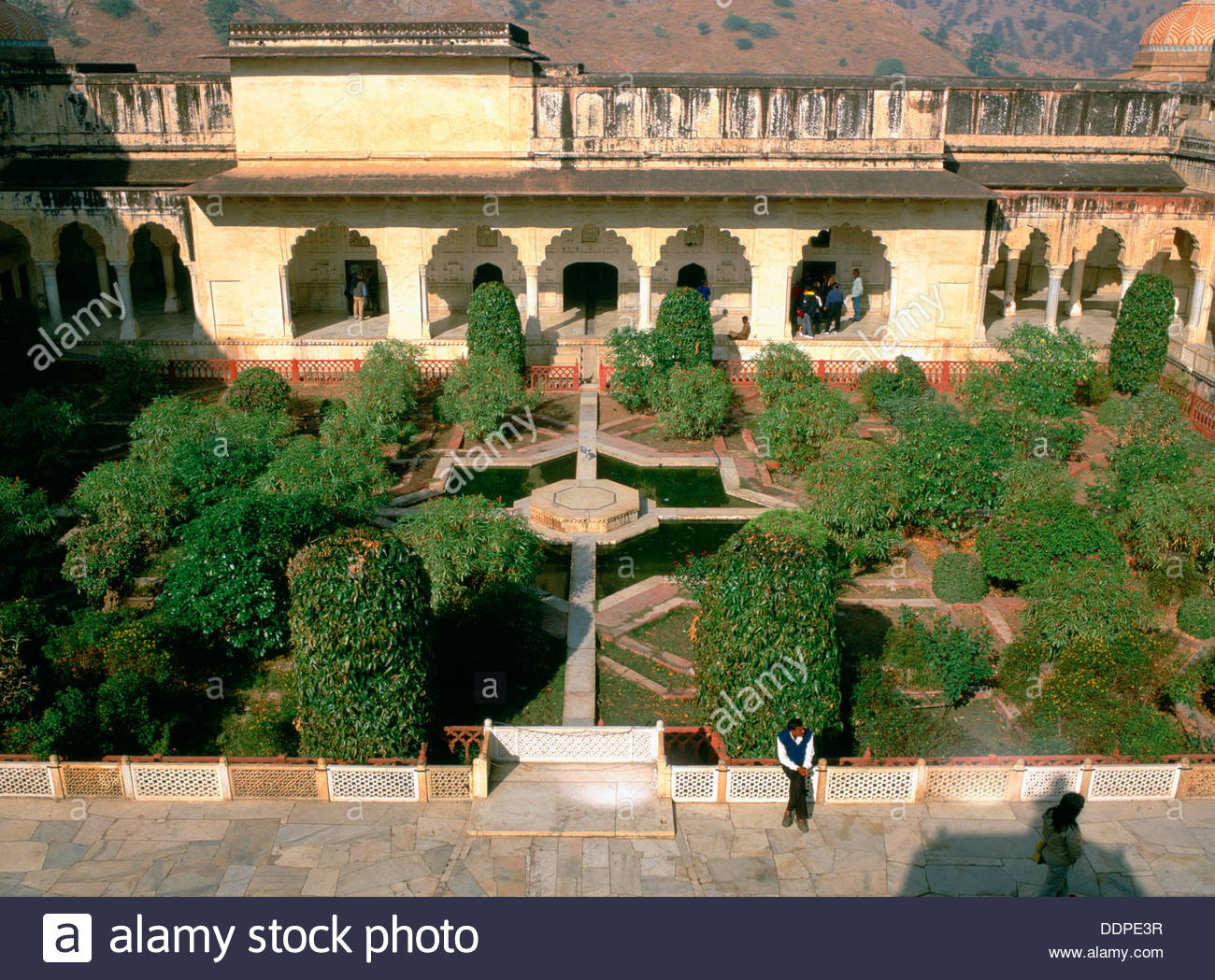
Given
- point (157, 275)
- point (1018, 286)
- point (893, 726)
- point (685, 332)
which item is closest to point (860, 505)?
point (893, 726)

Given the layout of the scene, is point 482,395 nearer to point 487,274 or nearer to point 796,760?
point 487,274

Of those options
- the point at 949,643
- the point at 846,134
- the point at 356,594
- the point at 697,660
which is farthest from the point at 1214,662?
the point at 846,134

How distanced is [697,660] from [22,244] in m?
23.4

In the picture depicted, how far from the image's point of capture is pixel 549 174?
81.8ft

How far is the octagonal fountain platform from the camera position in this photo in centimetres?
1761

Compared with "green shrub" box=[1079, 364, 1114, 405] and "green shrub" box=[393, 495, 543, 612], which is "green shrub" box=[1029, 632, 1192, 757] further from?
"green shrub" box=[1079, 364, 1114, 405]

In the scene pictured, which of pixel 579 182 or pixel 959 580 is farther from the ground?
pixel 579 182

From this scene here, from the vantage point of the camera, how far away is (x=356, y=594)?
10.8m

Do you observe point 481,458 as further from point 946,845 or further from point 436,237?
point 946,845

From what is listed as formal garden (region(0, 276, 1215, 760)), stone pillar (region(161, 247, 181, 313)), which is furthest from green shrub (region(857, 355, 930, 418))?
stone pillar (region(161, 247, 181, 313))

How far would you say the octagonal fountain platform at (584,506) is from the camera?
57.8 ft

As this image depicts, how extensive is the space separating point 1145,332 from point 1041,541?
Result: 1027 centimetres

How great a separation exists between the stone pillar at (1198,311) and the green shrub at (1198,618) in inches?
509

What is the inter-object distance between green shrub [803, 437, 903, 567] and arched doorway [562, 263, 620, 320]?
1352cm
